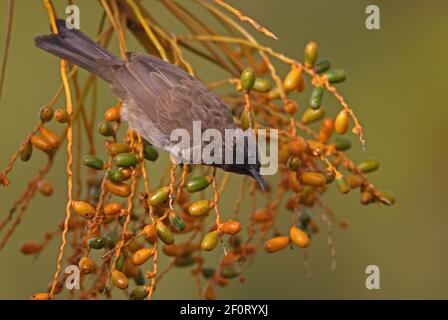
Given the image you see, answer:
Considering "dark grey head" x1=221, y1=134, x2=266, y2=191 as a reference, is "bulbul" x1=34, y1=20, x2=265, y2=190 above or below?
above

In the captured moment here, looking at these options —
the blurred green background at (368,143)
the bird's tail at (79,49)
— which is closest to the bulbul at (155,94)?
the bird's tail at (79,49)

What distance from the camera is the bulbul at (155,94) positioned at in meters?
3.12

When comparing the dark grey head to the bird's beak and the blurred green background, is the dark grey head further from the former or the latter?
the blurred green background

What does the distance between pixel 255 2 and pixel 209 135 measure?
199cm

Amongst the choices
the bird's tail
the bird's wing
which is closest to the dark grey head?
the bird's wing

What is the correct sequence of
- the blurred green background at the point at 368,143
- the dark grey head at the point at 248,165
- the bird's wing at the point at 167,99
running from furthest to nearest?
the blurred green background at the point at 368,143
the bird's wing at the point at 167,99
the dark grey head at the point at 248,165

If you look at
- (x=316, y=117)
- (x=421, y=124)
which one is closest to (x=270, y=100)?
(x=316, y=117)

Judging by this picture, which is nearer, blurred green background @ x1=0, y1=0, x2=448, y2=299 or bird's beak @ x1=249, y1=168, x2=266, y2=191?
bird's beak @ x1=249, y1=168, x2=266, y2=191

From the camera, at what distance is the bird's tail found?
322cm

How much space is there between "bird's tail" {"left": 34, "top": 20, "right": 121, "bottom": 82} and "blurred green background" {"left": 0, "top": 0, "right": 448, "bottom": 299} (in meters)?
1.14

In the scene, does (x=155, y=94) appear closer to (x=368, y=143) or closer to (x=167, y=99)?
(x=167, y=99)

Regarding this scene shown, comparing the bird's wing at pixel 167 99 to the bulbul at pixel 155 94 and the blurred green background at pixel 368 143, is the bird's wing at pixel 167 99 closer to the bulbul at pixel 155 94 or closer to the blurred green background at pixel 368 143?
the bulbul at pixel 155 94

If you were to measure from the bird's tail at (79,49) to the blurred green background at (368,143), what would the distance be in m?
1.14
